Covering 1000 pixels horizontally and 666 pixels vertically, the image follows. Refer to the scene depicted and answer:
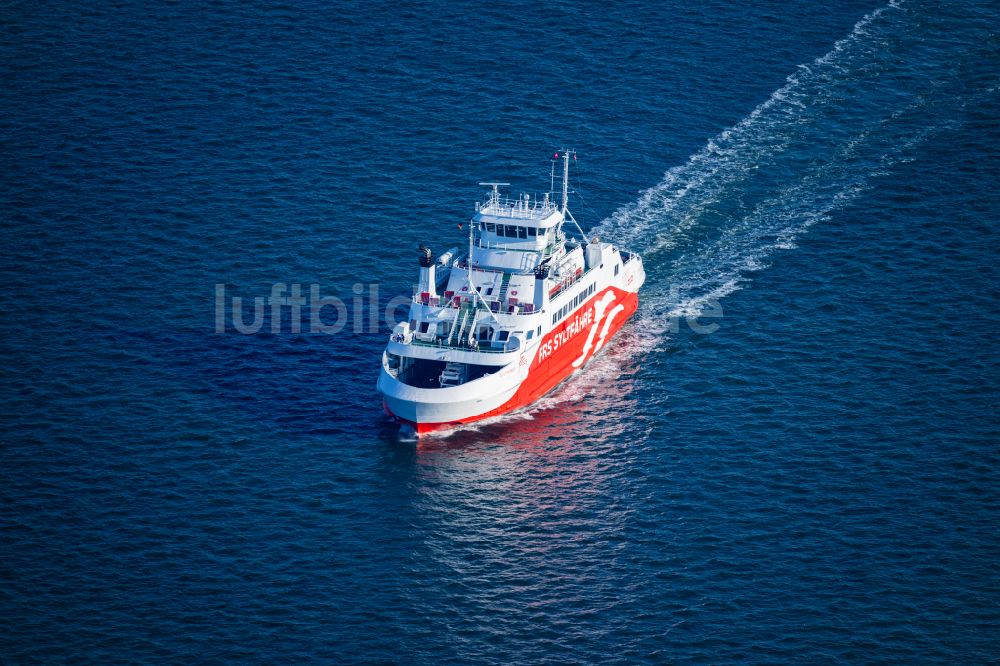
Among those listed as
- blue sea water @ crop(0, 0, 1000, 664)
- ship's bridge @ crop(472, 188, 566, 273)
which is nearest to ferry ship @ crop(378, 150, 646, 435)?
ship's bridge @ crop(472, 188, 566, 273)

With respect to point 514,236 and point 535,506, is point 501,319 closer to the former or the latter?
point 514,236

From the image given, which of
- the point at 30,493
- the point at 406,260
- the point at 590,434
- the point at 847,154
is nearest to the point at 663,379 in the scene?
the point at 590,434

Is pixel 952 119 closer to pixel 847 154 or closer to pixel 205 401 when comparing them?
pixel 847 154

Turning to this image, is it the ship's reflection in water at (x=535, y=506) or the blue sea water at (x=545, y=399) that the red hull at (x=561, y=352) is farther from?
the blue sea water at (x=545, y=399)

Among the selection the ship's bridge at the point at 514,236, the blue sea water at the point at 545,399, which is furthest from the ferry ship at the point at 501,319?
the blue sea water at the point at 545,399

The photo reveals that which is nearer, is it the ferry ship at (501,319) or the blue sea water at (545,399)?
the blue sea water at (545,399)
